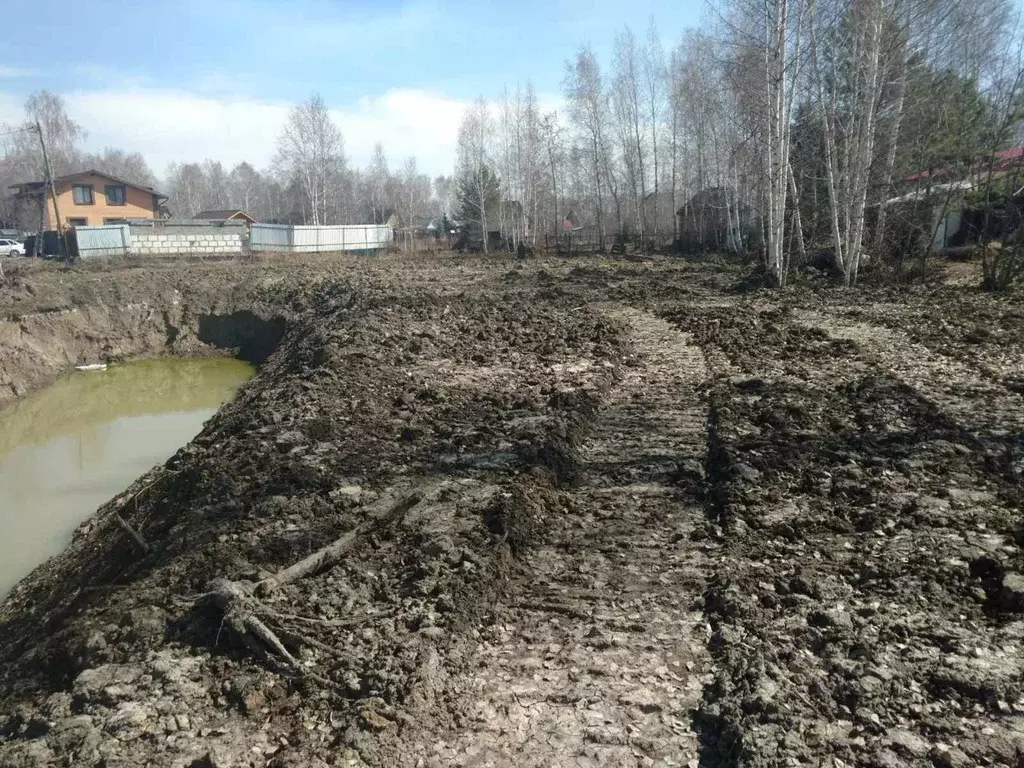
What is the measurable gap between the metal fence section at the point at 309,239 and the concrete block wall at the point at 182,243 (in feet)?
4.00

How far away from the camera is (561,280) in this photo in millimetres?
21141

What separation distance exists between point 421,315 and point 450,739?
10939mm

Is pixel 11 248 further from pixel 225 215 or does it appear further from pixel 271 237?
pixel 225 215

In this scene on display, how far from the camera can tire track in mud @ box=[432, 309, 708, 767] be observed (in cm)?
304

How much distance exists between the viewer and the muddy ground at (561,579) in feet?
10.1

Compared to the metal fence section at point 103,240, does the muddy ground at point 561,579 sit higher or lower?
lower

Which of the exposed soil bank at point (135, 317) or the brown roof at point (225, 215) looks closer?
the exposed soil bank at point (135, 317)

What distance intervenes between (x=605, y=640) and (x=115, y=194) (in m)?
52.8

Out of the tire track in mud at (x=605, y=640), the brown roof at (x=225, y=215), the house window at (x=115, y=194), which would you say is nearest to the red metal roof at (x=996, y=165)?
the tire track in mud at (x=605, y=640)

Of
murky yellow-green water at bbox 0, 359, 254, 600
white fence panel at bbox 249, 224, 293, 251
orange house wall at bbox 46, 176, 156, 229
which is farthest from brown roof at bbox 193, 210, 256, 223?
murky yellow-green water at bbox 0, 359, 254, 600

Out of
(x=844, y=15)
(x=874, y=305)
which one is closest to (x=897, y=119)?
(x=844, y=15)

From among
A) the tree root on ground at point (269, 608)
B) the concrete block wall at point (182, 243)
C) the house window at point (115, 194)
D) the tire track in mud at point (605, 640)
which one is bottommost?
the tire track in mud at point (605, 640)

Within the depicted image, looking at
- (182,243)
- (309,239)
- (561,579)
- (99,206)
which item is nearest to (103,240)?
(182,243)

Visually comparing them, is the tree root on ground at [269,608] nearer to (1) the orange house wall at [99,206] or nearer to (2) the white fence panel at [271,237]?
(2) the white fence panel at [271,237]
